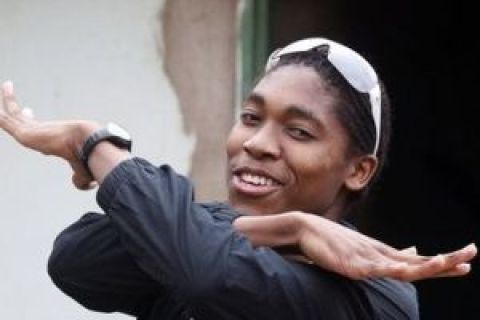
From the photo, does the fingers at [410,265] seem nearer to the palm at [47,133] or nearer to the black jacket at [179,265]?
the black jacket at [179,265]

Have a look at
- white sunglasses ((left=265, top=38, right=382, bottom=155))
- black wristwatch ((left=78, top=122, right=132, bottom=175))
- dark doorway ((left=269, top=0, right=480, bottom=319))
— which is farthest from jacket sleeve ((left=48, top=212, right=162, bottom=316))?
dark doorway ((left=269, top=0, right=480, bottom=319))

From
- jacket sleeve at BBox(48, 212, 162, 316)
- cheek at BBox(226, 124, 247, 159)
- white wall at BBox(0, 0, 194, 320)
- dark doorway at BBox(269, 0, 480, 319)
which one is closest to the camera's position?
jacket sleeve at BBox(48, 212, 162, 316)

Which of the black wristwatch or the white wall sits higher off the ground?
the black wristwatch

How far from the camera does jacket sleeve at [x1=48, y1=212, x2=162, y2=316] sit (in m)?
2.28

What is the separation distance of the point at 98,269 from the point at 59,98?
212 cm

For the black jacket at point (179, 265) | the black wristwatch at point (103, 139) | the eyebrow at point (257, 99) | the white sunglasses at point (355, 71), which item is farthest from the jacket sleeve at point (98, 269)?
the white sunglasses at point (355, 71)

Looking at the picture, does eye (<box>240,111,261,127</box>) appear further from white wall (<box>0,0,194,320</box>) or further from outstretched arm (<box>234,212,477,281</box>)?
white wall (<box>0,0,194,320</box>)

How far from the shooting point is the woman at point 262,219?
2.17 m

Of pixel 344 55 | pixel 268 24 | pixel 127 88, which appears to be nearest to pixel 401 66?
pixel 268 24

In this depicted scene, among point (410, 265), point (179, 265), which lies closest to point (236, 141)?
point (179, 265)

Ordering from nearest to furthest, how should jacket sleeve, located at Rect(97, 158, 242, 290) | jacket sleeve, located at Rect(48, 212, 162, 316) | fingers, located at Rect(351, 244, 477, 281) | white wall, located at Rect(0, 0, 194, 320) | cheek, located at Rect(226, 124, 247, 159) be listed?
fingers, located at Rect(351, 244, 477, 281)
jacket sleeve, located at Rect(97, 158, 242, 290)
jacket sleeve, located at Rect(48, 212, 162, 316)
cheek, located at Rect(226, 124, 247, 159)
white wall, located at Rect(0, 0, 194, 320)

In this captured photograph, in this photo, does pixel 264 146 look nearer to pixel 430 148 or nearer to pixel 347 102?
pixel 347 102

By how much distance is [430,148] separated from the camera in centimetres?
607

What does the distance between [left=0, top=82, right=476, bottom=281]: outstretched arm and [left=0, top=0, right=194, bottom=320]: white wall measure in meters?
2.01
